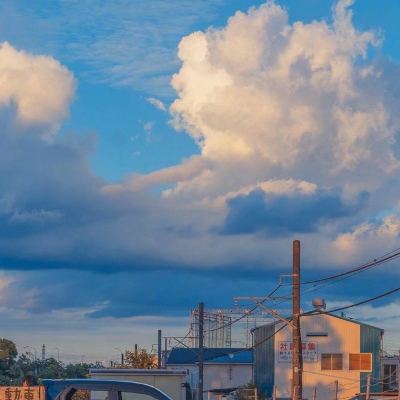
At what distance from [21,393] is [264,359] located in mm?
49822

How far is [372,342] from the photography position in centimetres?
6712

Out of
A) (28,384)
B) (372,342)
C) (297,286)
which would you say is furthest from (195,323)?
(28,384)

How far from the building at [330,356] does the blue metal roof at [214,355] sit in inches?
408

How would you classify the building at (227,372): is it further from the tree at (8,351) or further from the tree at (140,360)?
the tree at (8,351)

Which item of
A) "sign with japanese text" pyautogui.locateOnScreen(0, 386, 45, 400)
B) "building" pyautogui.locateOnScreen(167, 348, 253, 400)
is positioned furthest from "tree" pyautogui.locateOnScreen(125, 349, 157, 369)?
"sign with japanese text" pyautogui.locateOnScreen(0, 386, 45, 400)

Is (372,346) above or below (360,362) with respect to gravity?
above

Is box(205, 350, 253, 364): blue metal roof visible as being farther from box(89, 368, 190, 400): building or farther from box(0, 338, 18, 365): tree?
box(89, 368, 190, 400): building

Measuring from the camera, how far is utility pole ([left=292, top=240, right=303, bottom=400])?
37981 mm

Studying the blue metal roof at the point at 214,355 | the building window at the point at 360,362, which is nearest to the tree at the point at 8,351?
the blue metal roof at the point at 214,355

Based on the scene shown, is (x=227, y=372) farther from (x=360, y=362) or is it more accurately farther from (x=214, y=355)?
(x=360, y=362)

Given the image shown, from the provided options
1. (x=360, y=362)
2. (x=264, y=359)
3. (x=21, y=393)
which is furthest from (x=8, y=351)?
(x=21, y=393)

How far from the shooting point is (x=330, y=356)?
66188mm

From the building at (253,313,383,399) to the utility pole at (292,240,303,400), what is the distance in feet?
84.9

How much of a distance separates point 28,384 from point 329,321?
156 ft
